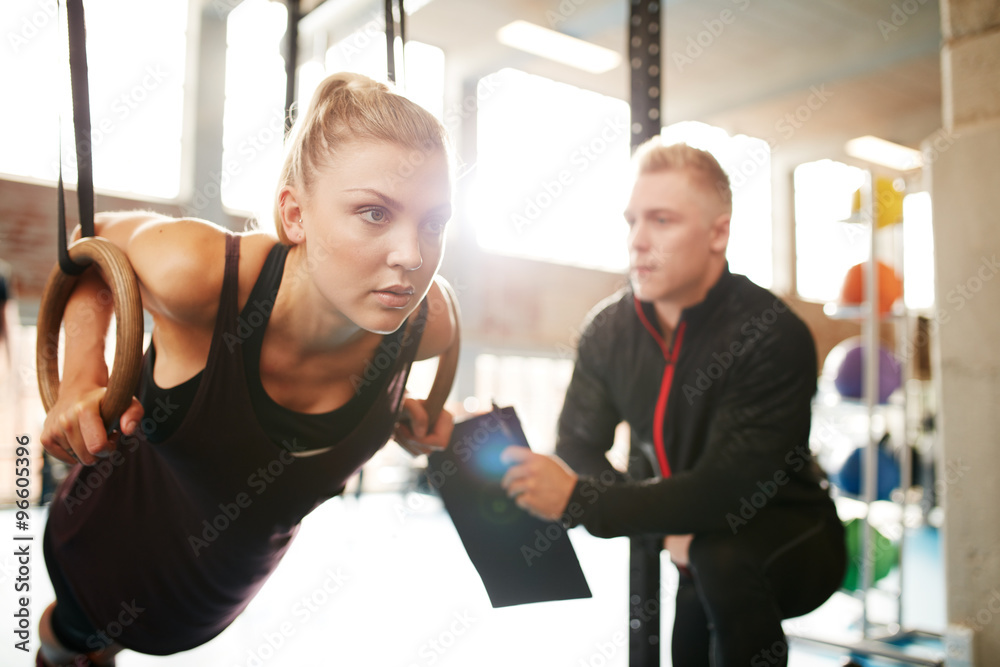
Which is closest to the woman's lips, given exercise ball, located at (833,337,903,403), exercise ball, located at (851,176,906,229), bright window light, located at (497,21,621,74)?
exercise ball, located at (851,176,906,229)

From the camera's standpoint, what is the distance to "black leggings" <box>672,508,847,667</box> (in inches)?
51.4

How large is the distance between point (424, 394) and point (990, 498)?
5.22 feet

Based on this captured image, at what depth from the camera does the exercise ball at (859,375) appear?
4051 millimetres

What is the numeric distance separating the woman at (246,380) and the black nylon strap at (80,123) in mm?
60

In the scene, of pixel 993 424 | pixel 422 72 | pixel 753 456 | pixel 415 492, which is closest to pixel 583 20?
pixel 422 72

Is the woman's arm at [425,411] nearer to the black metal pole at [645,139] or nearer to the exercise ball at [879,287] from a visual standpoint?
the black metal pole at [645,139]

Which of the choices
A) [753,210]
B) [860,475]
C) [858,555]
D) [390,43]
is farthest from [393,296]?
[753,210]

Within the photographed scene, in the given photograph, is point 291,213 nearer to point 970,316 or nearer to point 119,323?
point 119,323

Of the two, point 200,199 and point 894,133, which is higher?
point 894,133

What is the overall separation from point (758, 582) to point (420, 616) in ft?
6.25

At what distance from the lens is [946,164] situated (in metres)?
1.97

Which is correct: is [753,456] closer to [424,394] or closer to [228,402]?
[424,394]

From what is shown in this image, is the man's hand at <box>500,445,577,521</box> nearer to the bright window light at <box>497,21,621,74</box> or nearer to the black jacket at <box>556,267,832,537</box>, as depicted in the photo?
the black jacket at <box>556,267,832,537</box>

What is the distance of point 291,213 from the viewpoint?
2.97 ft
